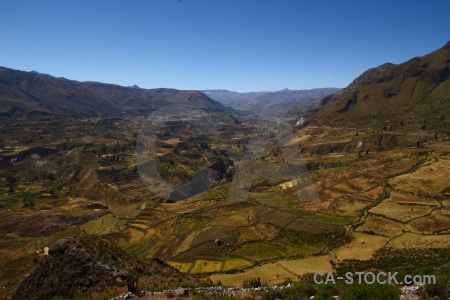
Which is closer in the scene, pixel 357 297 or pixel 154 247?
pixel 357 297

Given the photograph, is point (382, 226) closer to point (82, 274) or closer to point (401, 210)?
point (401, 210)

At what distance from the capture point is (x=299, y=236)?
2160 inches

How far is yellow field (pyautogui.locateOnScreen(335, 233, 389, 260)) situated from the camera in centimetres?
4493

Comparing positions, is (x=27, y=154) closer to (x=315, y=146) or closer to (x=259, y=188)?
(x=259, y=188)

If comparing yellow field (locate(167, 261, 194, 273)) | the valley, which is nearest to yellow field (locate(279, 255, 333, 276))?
the valley

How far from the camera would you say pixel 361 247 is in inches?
1873

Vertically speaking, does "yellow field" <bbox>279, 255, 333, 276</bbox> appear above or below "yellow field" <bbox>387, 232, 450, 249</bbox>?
below

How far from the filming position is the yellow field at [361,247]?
4493 centimetres

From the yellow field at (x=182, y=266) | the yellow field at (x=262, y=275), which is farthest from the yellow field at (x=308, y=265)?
the yellow field at (x=182, y=266)

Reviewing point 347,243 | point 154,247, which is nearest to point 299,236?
point 347,243

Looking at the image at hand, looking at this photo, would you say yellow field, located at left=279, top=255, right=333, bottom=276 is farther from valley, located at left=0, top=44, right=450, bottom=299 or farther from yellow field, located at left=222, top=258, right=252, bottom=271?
yellow field, located at left=222, top=258, right=252, bottom=271

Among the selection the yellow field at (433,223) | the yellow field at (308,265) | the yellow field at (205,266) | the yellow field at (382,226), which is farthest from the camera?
the yellow field at (382,226)

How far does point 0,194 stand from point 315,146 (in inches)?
5640

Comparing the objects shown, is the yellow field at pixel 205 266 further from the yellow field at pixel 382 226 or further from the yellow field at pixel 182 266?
the yellow field at pixel 382 226
